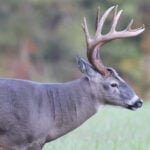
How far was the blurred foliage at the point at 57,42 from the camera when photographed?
3425cm

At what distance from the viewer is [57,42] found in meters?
35.3

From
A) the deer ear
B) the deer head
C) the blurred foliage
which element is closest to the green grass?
the deer head

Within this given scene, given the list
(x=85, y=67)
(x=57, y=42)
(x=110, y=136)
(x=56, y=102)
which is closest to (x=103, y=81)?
(x=85, y=67)

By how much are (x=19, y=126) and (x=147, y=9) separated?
29.4 m

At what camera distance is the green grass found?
1005 cm

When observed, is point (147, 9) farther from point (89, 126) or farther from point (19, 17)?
point (89, 126)

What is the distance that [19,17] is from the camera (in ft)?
115

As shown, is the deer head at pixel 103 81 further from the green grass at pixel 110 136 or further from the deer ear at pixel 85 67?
the green grass at pixel 110 136

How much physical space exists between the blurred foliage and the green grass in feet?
61.9

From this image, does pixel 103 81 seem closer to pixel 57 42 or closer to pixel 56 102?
pixel 56 102

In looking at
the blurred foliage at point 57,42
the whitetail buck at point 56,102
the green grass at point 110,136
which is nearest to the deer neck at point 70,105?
the whitetail buck at point 56,102

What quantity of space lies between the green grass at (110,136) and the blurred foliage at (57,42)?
18.9 meters

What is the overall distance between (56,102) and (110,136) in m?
2.76

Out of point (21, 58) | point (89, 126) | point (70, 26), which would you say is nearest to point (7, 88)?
point (89, 126)
